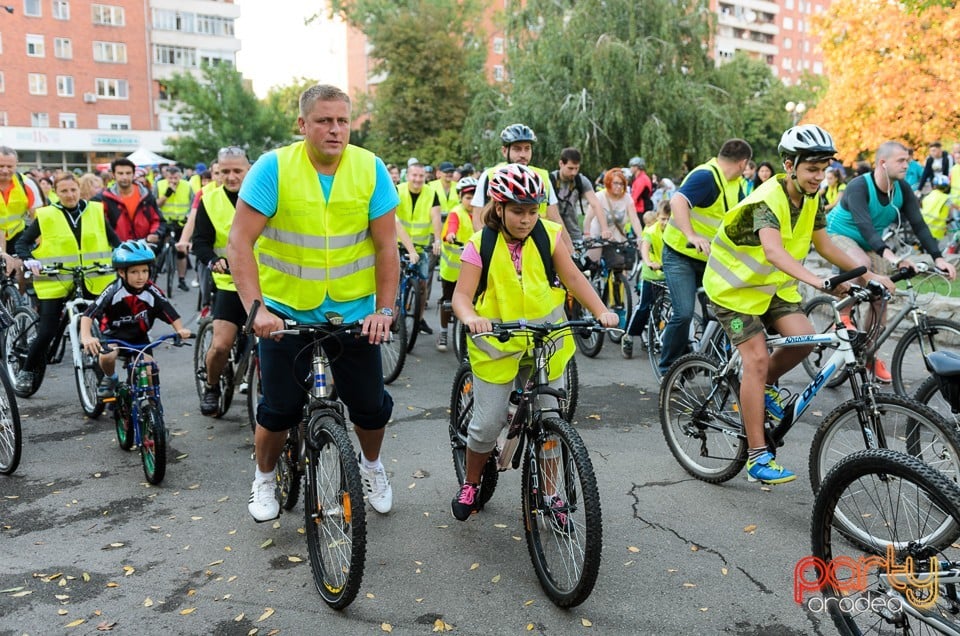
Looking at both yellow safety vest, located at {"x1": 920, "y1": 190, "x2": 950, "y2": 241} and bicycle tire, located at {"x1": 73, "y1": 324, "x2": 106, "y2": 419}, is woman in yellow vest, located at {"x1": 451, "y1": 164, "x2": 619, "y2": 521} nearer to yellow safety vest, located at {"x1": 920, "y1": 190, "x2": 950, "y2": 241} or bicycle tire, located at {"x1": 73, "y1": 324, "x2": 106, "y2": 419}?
bicycle tire, located at {"x1": 73, "y1": 324, "x2": 106, "y2": 419}

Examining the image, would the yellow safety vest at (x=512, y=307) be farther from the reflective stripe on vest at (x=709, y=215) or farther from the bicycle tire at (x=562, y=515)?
the reflective stripe on vest at (x=709, y=215)

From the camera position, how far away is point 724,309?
200 inches

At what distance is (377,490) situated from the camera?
4.78 meters

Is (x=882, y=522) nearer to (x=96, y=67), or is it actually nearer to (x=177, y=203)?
(x=177, y=203)

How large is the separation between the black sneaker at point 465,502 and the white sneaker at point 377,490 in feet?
1.66

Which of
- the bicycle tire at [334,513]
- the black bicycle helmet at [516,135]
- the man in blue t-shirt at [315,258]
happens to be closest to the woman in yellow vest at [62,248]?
the black bicycle helmet at [516,135]

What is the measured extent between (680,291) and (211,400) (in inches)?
150

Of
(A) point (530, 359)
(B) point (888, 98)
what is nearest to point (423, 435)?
(A) point (530, 359)

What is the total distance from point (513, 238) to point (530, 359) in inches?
23.4

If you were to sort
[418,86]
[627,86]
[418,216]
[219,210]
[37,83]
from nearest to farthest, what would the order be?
1. [219,210]
2. [418,216]
3. [627,86]
4. [418,86]
5. [37,83]

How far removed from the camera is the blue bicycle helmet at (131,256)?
6094 millimetres

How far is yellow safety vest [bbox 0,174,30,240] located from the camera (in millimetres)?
9039

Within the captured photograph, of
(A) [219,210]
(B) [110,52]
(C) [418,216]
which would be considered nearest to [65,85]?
(B) [110,52]

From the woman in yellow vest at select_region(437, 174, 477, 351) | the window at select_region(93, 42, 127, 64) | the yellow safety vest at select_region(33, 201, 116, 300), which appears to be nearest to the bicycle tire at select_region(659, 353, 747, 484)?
the woman in yellow vest at select_region(437, 174, 477, 351)
